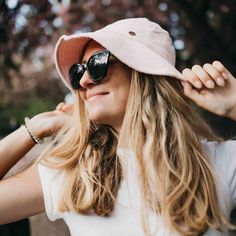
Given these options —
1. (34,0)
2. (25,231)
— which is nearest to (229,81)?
(25,231)

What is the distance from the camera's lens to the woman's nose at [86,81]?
7.34ft

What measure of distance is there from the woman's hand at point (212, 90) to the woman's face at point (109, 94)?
272 millimetres

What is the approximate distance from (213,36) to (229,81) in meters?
3.61

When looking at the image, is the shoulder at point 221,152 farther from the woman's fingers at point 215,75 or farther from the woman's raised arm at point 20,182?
the woman's raised arm at point 20,182

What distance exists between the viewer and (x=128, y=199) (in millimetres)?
2152

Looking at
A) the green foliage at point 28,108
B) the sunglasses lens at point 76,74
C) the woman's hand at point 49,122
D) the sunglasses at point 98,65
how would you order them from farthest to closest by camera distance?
1. the green foliage at point 28,108
2. the woman's hand at point 49,122
3. the sunglasses lens at point 76,74
4. the sunglasses at point 98,65

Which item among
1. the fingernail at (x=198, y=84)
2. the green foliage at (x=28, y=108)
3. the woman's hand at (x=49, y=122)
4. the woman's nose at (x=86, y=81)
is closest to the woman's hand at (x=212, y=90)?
the fingernail at (x=198, y=84)

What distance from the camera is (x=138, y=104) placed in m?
2.23

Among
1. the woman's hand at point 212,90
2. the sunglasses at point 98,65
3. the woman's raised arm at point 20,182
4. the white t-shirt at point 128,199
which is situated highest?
the sunglasses at point 98,65

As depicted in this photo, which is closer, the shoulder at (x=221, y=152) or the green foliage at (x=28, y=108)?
the shoulder at (x=221, y=152)

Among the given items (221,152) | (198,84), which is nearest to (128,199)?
(221,152)

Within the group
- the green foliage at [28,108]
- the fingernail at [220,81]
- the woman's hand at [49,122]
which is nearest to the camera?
the fingernail at [220,81]

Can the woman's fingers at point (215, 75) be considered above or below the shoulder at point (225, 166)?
above

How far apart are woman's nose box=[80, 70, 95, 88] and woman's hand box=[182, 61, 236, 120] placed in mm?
411
